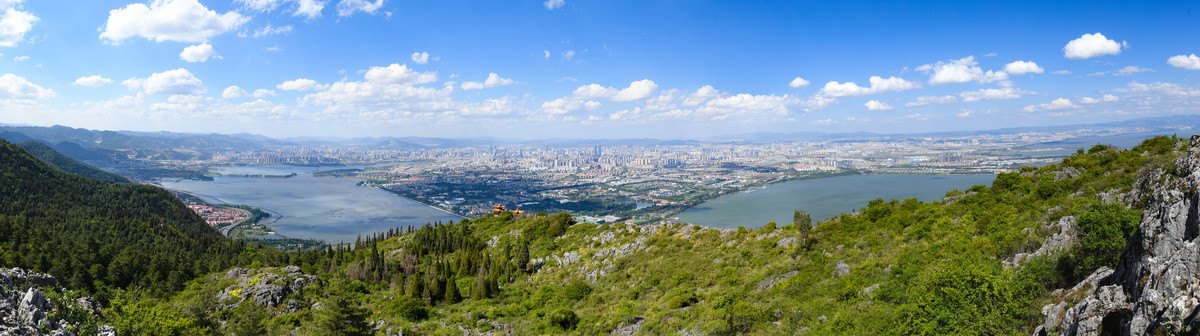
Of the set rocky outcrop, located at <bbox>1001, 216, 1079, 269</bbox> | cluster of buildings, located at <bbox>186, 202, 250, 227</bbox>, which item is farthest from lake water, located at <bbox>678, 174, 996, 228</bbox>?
cluster of buildings, located at <bbox>186, 202, 250, 227</bbox>

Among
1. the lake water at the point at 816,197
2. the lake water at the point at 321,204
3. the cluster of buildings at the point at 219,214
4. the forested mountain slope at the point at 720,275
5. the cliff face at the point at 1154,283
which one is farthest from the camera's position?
the cluster of buildings at the point at 219,214

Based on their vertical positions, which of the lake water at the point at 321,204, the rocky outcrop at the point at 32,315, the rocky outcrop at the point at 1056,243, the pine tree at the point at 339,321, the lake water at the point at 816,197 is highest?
the rocky outcrop at the point at 1056,243

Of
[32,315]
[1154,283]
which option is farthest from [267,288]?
[1154,283]

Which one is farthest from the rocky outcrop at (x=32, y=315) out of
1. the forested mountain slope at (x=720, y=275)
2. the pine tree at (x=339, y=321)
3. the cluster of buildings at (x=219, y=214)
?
the cluster of buildings at (x=219, y=214)

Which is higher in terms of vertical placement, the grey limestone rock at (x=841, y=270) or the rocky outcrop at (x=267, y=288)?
the grey limestone rock at (x=841, y=270)

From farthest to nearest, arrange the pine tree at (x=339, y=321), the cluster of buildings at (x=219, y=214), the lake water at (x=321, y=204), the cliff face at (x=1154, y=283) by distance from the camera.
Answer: the cluster of buildings at (x=219, y=214)
the lake water at (x=321, y=204)
the pine tree at (x=339, y=321)
the cliff face at (x=1154, y=283)

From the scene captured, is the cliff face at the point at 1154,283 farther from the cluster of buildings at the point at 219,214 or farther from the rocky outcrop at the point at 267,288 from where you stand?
the cluster of buildings at the point at 219,214

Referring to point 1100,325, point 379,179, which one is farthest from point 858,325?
point 379,179
